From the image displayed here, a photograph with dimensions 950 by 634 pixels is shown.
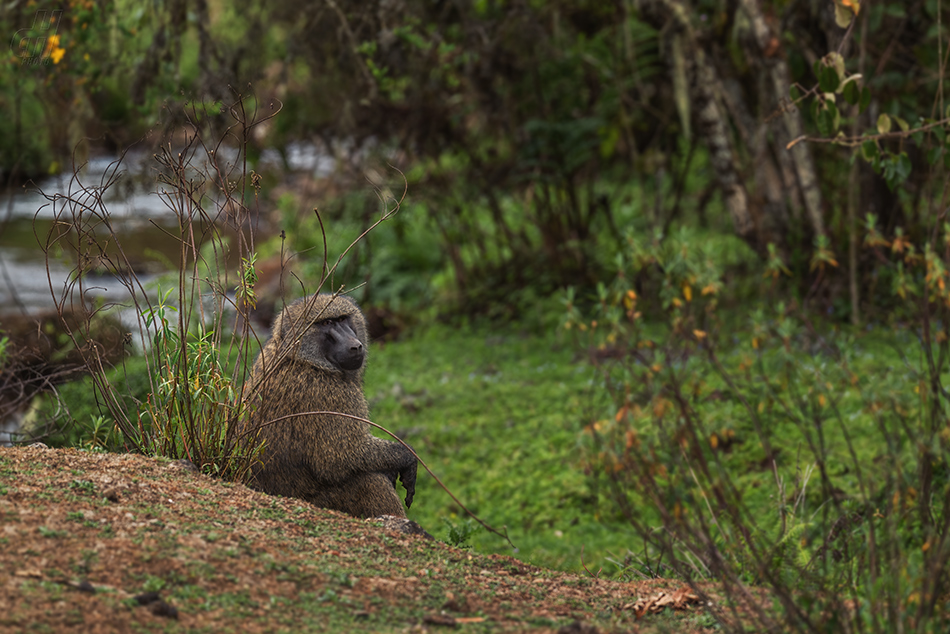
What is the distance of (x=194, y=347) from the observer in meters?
4.11

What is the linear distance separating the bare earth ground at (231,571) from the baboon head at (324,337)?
2.60 feet

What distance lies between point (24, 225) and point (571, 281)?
1080 centimetres

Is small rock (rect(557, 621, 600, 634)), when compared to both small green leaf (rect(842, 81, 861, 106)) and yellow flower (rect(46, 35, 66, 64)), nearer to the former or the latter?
small green leaf (rect(842, 81, 861, 106))

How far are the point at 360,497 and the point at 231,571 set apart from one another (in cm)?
146

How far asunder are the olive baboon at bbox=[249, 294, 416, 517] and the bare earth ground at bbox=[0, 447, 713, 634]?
449mm

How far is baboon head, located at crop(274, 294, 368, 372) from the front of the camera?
14.2 feet

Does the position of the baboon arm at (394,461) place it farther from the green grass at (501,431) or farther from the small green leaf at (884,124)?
the small green leaf at (884,124)

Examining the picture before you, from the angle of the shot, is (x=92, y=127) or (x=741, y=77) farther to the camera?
(x=92, y=127)

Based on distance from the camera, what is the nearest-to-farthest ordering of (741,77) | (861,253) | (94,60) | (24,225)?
(94,60)
(861,253)
(741,77)
(24,225)

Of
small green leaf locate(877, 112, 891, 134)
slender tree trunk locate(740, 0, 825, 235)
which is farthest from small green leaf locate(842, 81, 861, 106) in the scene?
slender tree trunk locate(740, 0, 825, 235)

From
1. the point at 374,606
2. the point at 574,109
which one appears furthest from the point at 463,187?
the point at 374,606

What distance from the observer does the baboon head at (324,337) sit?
171 inches

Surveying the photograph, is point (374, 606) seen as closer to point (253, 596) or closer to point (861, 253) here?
point (253, 596)

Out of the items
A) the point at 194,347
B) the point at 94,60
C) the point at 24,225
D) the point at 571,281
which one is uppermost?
the point at 94,60
